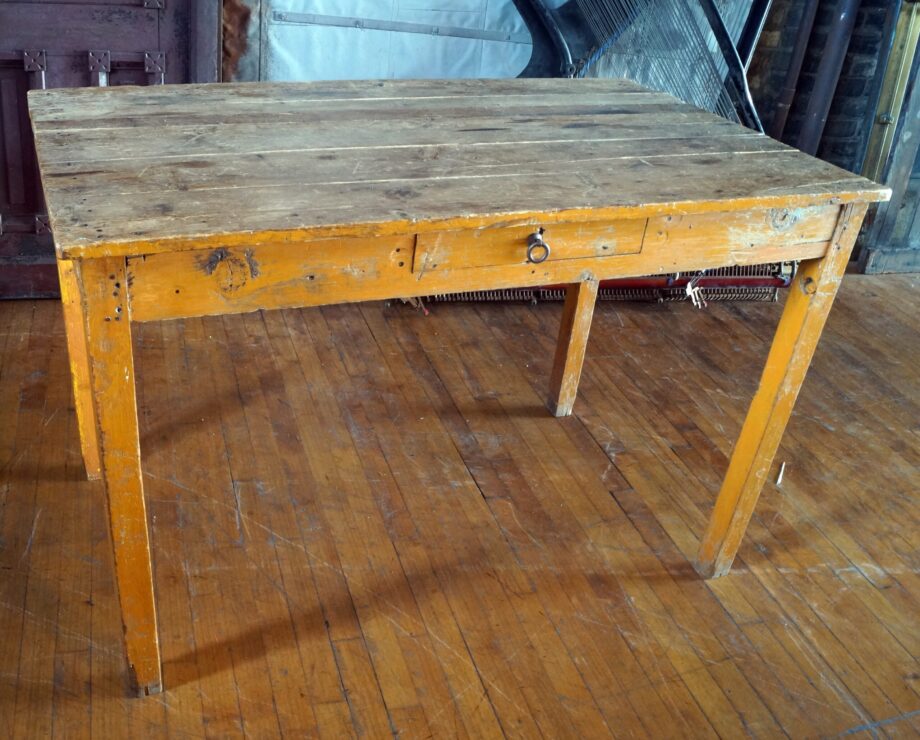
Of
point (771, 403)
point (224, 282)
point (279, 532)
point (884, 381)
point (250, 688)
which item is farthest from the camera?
point (884, 381)

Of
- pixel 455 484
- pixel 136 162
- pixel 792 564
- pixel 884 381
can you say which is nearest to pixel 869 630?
pixel 792 564

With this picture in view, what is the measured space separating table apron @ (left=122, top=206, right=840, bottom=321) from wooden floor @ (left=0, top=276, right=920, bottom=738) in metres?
0.72

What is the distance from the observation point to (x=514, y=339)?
3.12 m

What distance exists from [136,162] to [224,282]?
0.33m

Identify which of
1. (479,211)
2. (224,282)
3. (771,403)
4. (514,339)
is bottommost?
(514,339)

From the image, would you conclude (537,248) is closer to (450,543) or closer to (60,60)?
(450,543)

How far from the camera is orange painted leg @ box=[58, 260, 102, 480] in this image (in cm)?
193

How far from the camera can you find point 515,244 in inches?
64.5

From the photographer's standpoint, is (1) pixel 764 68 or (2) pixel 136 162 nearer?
(2) pixel 136 162

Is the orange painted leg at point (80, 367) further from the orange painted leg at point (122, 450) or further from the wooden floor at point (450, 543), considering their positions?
the orange painted leg at point (122, 450)

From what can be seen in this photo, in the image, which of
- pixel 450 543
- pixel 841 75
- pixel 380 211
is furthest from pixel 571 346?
pixel 841 75

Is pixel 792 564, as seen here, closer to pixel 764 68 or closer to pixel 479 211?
pixel 479 211

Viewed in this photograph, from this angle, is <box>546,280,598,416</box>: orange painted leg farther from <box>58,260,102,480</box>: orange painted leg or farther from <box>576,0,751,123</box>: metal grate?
<box>576,0,751,123</box>: metal grate

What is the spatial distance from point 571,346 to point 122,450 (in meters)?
1.37
